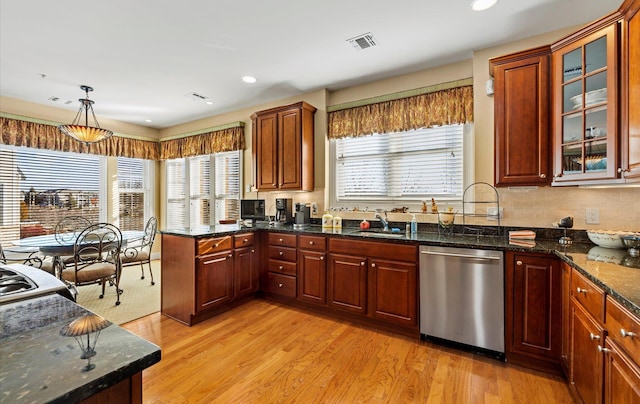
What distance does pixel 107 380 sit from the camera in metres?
0.55

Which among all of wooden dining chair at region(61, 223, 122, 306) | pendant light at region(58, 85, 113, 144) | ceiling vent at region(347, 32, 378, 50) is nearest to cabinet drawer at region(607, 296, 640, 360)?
ceiling vent at region(347, 32, 378, 50)

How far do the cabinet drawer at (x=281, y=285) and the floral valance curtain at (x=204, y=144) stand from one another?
2288 millimetres

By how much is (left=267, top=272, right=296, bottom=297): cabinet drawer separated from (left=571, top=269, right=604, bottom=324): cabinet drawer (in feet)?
7.89

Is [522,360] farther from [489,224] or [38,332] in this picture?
[38,332]

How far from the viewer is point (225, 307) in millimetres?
3244

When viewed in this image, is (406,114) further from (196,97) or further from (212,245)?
(196,97)

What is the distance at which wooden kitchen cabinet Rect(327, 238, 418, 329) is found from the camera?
2.64 meters

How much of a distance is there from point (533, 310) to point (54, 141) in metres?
6.22

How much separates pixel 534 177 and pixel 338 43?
203 cm

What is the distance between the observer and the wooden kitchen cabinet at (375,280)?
264 cm

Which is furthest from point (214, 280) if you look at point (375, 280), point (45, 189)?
point (45, 189)

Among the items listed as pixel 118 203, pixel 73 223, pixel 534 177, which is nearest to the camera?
pixel 534 177

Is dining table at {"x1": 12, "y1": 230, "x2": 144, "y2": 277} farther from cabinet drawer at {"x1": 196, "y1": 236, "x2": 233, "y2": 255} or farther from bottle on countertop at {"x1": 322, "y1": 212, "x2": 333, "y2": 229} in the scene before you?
bottle on countertop at {"x1": 322, "y1": 212, "x2": 333, "y2": 229}

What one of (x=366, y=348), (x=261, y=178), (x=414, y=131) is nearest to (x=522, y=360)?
(x=366, y=348)
